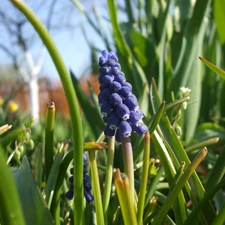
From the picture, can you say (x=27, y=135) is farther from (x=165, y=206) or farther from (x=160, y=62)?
(x=160, y=62)

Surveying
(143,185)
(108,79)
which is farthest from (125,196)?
(108,79)

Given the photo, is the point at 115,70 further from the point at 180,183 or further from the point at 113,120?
the point at 180,183

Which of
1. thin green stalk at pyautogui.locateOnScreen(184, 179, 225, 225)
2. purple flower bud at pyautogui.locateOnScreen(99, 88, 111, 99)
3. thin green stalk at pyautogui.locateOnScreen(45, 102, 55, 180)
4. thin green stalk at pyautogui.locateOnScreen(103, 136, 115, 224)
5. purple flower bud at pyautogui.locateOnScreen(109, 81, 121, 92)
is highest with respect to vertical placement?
purple flower bud at pyautogui.locateOnScreen(109, 81, 121, 92)

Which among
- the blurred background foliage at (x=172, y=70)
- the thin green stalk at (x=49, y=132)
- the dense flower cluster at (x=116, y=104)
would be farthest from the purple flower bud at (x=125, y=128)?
the blurred background foliage at (x=172, y=70)

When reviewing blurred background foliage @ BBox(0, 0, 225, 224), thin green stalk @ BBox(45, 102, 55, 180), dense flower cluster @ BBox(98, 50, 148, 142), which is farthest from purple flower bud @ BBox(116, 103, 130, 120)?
blurred background foliage @ BBox(0, 0, 225, 224)

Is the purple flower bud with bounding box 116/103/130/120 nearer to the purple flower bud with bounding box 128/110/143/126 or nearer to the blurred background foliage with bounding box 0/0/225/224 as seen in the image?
the purple flower bud with bounding box 128/110/143/126

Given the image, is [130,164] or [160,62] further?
[160,62]

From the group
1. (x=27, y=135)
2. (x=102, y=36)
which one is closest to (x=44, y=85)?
(x=102, y=36)
